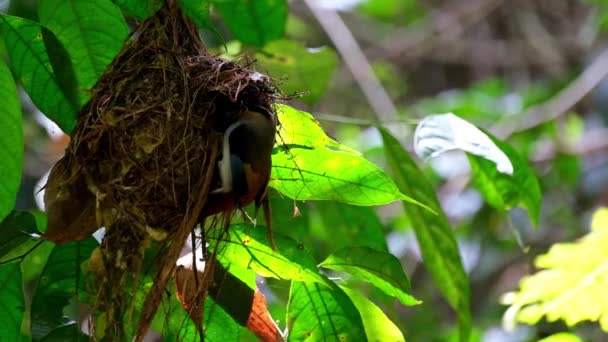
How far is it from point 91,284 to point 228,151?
0.31m

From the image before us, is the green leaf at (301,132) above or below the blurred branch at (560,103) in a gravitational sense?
below

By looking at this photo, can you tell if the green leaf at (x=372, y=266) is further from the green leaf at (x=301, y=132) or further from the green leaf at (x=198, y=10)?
the green leaf at (x=198, y=10)

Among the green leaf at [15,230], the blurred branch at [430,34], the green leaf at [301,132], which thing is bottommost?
the green leaf at [15,230]

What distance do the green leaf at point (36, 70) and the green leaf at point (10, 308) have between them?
0.26 meters

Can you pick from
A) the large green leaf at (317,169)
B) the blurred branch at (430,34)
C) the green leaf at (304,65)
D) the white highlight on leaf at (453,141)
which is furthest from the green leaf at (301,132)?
the blurred branch at (430,34)

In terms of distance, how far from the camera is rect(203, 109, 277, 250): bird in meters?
1.25

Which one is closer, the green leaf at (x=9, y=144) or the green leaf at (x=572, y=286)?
the green leaf at (x=9, y=144)

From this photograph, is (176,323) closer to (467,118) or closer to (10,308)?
(10,308)

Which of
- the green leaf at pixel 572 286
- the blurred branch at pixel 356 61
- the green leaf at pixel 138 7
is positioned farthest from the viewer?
the blurred branch at pixel 356 61

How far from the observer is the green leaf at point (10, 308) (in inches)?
53.7

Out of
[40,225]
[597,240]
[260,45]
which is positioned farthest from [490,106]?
[40,225]

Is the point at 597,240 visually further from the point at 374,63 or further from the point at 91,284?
the point at 374,63

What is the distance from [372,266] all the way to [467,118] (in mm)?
2456

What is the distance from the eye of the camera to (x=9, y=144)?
131 centimetres
